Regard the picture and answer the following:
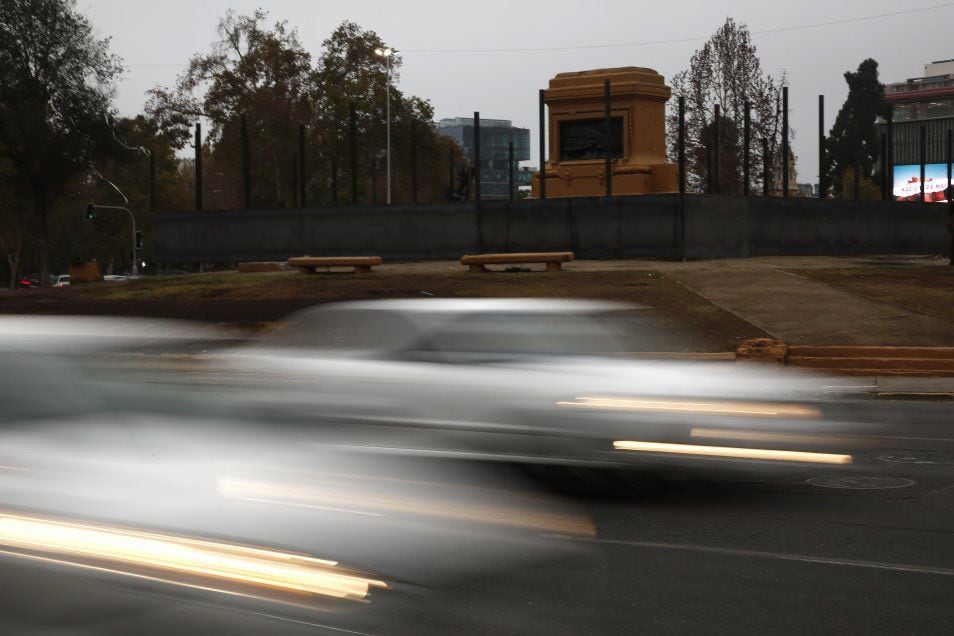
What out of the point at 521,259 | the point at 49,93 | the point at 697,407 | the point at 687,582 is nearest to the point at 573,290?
the point at 521,259

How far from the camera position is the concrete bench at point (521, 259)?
2952cm

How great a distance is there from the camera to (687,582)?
640 cm

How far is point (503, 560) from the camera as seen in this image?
6.87 m

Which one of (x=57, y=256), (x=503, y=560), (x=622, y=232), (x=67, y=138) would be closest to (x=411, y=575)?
(x=503, y=560)

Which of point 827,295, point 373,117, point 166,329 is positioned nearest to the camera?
point 166,329

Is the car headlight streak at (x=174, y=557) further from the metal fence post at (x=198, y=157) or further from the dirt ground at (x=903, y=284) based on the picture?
the metal fence post at (x=198, y=157)

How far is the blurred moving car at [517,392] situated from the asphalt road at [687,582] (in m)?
0.48

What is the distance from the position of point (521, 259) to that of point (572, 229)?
11.0 ft

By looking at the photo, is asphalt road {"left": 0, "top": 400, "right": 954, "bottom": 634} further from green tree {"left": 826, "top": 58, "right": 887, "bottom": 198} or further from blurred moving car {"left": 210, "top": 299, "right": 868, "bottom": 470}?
green tree {"left": 826, "top": 58, "right": 887, "bottom": 198}

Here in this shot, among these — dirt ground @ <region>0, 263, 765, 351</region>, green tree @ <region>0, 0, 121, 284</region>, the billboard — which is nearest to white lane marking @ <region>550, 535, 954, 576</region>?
dirt ground @ <region>0, 263, 765, 351</region>

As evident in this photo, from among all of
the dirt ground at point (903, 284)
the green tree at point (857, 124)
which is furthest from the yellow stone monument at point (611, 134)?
the green tree at point (857, 124)

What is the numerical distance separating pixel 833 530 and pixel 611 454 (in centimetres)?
153

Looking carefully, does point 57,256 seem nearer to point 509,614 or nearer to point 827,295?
point 827,295

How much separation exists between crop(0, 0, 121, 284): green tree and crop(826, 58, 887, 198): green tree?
196ft
